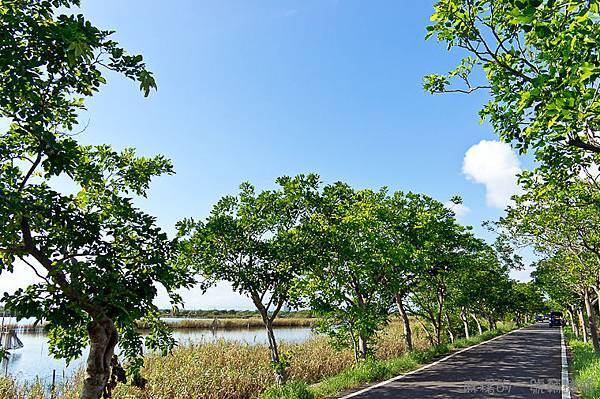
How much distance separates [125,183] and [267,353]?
37.1 feet

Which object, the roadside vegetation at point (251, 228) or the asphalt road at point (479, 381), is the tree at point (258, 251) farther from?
the asphalt road at point (479, 381)

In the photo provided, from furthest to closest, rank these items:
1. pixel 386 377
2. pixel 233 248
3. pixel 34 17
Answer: pixel 386 377, pixel 233 248, pixel 34 17

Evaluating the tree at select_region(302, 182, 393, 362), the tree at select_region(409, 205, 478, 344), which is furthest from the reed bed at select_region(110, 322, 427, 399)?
the tree at select_region(409, 205, 478, 344)

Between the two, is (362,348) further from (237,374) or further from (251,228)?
(251,228)

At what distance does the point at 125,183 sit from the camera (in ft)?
20.9

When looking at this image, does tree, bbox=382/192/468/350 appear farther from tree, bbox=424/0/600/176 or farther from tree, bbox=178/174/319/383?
tree, bbox=424/0/600/176

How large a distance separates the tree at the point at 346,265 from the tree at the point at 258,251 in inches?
29.4

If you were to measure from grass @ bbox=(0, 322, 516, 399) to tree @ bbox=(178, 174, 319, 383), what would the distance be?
1572 millimetres

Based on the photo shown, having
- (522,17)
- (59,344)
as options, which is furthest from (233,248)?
(522,17)

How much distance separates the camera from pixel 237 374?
12.6 m

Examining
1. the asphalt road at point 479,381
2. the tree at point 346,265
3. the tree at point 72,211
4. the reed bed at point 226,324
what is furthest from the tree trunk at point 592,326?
the reed bed at point 226,324

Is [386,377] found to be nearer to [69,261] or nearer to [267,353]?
[267,353]

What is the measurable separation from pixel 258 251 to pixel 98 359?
616 cm

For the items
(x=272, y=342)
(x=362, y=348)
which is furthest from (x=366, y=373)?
(x=272, y=342)
